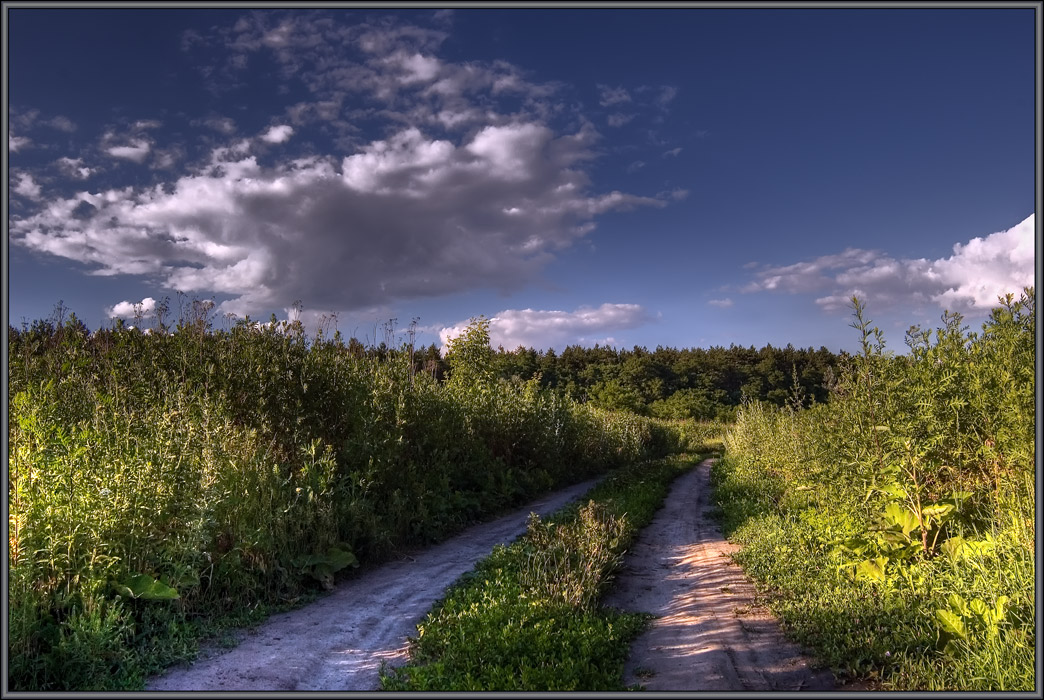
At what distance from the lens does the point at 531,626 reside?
5.15m

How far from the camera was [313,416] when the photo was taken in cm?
890

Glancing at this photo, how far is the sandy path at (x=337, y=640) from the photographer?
15.0 feet

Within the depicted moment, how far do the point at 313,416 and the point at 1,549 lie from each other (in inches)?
202

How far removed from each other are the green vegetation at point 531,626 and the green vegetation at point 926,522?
6.00 feet

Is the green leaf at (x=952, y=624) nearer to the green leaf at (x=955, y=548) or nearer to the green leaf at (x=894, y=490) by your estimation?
the green leaf at (x=955, y=548)

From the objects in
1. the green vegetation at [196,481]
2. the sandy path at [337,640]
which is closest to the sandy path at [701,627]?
the sandy path at [337,640]

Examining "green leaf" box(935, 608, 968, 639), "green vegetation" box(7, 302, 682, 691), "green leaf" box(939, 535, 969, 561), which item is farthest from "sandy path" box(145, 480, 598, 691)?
"green leaf" box(939, 535, 969, 561)

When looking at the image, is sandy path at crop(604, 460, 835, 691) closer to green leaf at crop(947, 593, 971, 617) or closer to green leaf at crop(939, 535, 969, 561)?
green leaf at crop(947, 593, 971, 617)

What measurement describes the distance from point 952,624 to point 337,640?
4.96m

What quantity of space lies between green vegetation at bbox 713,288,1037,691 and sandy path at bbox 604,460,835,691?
11.3 inches

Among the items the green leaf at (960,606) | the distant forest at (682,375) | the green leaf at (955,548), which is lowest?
the green leaf at (960,606)

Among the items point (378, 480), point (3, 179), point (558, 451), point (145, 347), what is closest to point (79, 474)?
point (3, 179)

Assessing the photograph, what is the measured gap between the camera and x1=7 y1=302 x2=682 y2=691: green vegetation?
4.76 metres

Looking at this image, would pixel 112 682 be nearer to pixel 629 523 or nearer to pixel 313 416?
pixel 313 416
